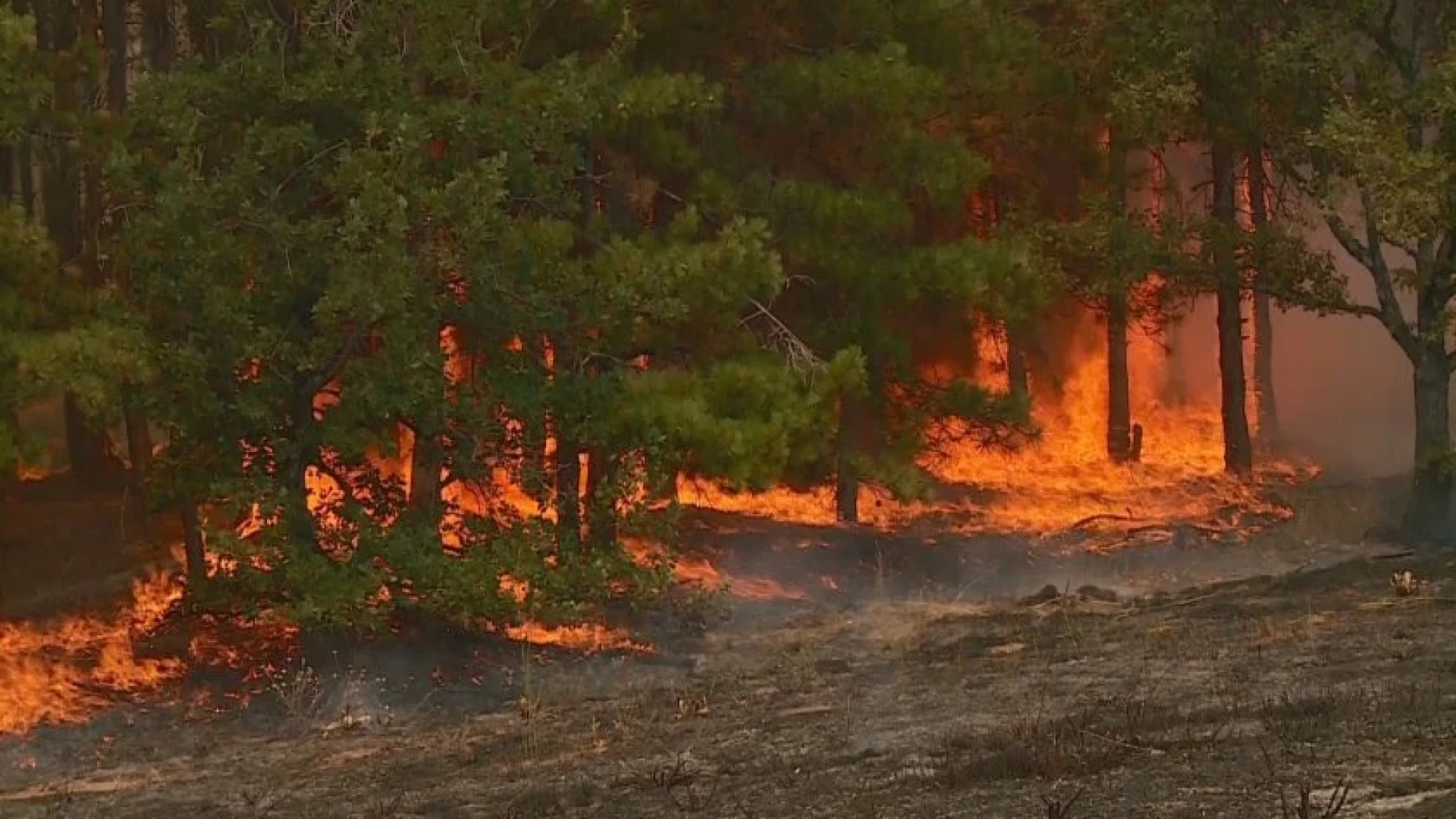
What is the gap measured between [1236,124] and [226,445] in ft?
40.5

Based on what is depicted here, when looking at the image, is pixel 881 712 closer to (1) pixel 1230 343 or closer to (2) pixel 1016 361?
(1) pixel 1230 343

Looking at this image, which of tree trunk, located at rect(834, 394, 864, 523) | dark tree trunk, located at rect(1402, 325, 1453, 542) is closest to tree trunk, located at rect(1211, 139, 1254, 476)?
dark tree trunk, located at rect(1402, 325, 1453, 542)

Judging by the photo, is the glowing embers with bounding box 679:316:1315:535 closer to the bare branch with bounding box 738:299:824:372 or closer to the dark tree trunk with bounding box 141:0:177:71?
the bare branch with bounding box 738:299:824:372

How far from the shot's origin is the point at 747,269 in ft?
51.7

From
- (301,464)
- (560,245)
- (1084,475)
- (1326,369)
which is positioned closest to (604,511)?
(560,245)

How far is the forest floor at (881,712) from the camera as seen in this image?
839cm

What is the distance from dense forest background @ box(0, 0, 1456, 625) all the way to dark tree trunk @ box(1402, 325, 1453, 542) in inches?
1.9

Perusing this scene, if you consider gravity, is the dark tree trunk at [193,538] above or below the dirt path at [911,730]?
above

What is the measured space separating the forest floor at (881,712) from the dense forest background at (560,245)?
107cm

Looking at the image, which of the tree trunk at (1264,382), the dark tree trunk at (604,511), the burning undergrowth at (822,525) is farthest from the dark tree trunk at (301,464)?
the tree trunk at (1264,382)

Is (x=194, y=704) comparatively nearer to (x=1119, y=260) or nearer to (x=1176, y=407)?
(x=1119, y=260)

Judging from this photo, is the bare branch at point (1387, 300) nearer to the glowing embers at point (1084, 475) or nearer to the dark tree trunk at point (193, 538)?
the glowing embers at point (1084, 475)

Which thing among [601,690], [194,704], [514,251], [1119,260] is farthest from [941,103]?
[194,704]

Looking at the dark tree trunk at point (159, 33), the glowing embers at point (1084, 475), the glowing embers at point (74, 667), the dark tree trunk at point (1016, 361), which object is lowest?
the glowing embers at point (74, 667)
